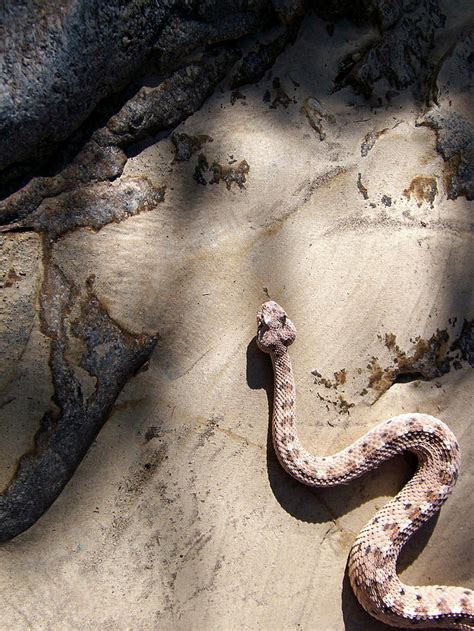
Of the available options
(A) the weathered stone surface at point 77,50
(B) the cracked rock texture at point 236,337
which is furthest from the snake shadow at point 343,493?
(A) the weathered stone surface at point 77,50

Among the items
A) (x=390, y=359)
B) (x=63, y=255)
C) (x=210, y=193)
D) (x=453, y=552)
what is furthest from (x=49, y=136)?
(x=453, y=552)

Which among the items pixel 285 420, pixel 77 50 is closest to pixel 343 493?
pixel 285 420

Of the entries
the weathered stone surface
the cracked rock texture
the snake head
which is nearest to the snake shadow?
the cracked rock texture

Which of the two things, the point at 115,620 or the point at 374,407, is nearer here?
the point at 115,620

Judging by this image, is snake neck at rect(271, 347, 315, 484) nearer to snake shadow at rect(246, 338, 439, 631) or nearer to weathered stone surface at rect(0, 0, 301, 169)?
snake shadow at rect(246, 338, 439, 631)

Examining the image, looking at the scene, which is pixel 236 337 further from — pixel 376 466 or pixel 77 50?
pixel 77 50

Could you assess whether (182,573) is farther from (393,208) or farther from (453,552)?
(393,208)
